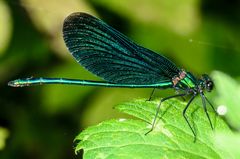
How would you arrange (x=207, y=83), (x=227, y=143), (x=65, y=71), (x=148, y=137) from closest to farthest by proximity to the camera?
(x=227, y=143) → (x=148, y=137) → (x=207, y=83) → (x=65, y=71)

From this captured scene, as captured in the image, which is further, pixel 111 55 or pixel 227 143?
pixel 111 55

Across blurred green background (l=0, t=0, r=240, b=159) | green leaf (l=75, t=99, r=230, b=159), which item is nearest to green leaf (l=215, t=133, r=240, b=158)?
green leaf (l=75, t=99, r=230, b=159)

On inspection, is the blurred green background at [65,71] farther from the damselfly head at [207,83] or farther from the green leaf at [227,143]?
the green leaf at [227,143]

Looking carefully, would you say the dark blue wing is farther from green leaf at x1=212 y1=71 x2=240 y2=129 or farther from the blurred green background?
green leaf at x1=212 y1=71 x2=240 y2=129


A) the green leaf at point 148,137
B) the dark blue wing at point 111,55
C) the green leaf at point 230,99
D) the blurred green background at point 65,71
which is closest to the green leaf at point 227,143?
the green leaf at point 230,99

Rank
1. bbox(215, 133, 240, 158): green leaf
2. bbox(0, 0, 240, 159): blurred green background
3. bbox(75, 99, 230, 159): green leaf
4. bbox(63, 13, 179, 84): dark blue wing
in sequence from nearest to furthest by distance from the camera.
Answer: bbox(215, 133, 240, 158): green leaf
bbox(75, 99, 230, 159): green leaf
bbox(63, 13, 179, 84): dark blue wing
bbox(0, 0, 240, 159): blurred green background

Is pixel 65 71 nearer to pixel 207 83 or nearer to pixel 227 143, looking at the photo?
pixel 207 83

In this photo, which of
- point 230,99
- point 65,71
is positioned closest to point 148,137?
point 230,99

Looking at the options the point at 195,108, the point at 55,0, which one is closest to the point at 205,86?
the point at 195,108
